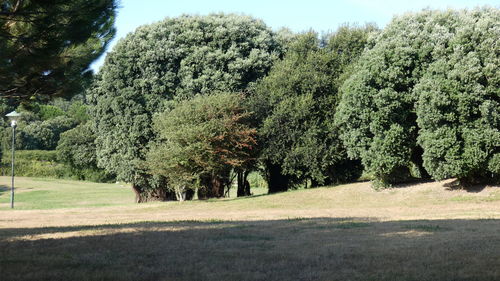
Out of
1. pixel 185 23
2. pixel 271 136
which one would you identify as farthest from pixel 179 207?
pixel 185 23

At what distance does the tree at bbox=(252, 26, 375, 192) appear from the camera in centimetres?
3041

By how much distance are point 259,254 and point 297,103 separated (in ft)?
71.6

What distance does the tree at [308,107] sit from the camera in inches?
1197

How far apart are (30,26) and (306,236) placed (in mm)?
7259

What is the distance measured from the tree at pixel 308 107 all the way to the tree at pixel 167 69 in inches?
79.4

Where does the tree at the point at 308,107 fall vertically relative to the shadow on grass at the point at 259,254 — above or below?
above

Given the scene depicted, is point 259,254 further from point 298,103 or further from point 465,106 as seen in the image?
point 298,103

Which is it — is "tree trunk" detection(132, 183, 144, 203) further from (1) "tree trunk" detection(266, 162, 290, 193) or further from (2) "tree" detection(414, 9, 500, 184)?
(2) "tree" detection(414, 9, 500, 184)

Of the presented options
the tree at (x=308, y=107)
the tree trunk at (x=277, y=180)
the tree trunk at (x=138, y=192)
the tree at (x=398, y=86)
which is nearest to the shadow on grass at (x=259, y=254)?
the tree at (x=398, y=86)

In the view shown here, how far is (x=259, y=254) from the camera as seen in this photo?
30.5ft

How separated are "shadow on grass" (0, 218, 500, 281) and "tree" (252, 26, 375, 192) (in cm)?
1686

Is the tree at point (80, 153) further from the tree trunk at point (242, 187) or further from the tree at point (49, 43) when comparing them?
the tree at point (49, 43)

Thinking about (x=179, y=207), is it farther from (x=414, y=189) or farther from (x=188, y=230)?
(x=188, y=230)

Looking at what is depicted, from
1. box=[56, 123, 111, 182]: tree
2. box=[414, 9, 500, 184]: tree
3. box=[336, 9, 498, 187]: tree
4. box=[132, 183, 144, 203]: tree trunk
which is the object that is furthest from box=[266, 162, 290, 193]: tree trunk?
box=[56, 123, 111, 182]: tree
